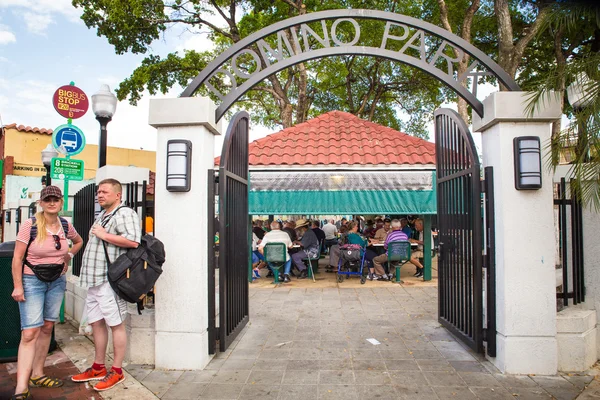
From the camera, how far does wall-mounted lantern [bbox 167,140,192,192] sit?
161 inches

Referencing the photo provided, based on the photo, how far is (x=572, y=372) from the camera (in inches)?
156

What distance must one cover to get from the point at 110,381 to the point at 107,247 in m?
1.21

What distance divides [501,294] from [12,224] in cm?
1364

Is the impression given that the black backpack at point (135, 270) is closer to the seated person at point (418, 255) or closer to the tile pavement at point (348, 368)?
the tile pavement at point (348, 368)

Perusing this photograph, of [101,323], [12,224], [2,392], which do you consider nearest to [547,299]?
[101,323]

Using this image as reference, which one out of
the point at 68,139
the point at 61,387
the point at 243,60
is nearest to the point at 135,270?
the point at 61,387

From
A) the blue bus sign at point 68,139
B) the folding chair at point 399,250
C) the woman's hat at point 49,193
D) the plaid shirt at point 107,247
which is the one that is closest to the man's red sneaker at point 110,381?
the plaid shirt at point 107,247

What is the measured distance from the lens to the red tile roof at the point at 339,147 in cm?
943

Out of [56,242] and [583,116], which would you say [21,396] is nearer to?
[56,242]

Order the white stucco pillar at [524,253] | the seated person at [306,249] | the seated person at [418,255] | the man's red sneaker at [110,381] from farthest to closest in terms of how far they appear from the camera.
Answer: the seated person at [418,255]
the seated person at [306,249]
the white stucco pillar at [524,253]
the man's red sneaker at [110,381]

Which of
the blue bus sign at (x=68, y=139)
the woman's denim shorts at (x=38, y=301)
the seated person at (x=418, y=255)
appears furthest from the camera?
the seated person at (x=418, y=255)

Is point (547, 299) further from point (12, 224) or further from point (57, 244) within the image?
point (12, 224)

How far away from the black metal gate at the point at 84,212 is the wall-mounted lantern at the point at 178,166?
5.76 feet

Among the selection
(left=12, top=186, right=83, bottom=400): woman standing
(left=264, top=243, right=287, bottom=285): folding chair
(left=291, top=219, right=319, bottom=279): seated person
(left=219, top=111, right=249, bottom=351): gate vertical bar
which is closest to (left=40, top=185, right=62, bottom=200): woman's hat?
(left=12, top=186, right=83, bottom=400): woman standing
